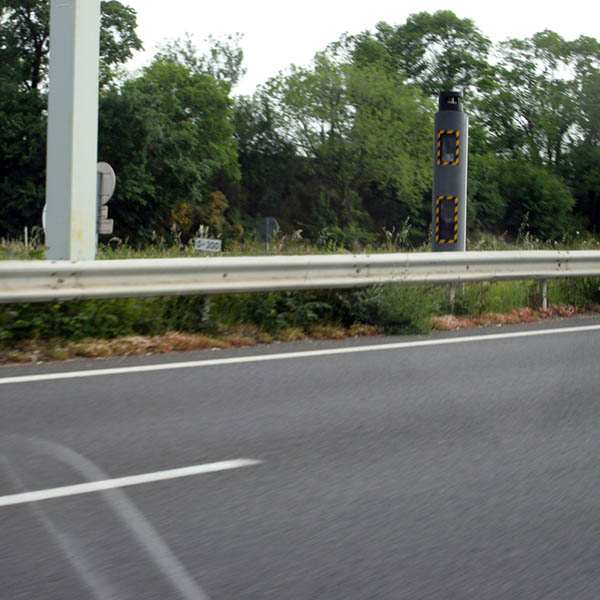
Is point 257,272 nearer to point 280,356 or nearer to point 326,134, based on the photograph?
point 280,356

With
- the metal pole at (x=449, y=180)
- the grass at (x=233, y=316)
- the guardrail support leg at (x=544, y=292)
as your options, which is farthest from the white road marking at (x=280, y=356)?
the metal pole at (x=449, y=180)

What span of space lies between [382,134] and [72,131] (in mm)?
54843

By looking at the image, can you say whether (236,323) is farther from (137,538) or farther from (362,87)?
(362,87)

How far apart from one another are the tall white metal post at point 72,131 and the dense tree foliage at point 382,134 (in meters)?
41.9

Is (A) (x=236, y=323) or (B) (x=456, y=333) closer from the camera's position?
(A) (x=236, y=323)

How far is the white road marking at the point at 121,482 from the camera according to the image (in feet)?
14.1

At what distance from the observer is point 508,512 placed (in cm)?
436

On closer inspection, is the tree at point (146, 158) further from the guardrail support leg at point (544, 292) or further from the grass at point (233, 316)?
the grass at point (233, 316)

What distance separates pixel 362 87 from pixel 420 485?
60008 mm

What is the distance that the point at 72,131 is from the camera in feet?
30.6

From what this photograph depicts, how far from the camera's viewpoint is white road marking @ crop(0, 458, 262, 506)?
4.31 m

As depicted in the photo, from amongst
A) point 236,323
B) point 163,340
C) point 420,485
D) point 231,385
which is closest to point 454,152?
point 236,323

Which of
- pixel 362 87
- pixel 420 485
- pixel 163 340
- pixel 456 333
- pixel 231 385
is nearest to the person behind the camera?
pixel 420 485

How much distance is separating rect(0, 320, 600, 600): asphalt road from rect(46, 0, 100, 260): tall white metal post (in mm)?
2141
